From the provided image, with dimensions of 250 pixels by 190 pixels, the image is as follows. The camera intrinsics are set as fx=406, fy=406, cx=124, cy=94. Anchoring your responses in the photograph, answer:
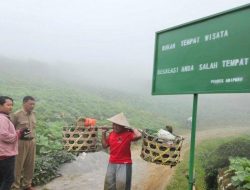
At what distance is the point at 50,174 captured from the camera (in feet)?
30.7

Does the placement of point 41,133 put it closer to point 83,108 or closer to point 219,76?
point 219,76

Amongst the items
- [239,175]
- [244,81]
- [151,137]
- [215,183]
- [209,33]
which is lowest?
[215,183]

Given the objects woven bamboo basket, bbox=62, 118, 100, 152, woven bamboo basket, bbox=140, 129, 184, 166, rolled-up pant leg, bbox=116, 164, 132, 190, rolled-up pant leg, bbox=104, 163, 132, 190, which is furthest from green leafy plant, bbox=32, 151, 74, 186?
woven bamboo basket, bbox=140, 129, 184, 166

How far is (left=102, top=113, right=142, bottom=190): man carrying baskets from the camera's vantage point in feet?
20.2

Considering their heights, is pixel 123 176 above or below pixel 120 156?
below

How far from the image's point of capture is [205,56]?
4.64 metres

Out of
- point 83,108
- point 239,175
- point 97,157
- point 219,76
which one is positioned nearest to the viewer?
point 219,76

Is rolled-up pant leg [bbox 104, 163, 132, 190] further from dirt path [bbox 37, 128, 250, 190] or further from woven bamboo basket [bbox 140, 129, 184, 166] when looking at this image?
dirt path [bbox 37, 128, 250, 190]

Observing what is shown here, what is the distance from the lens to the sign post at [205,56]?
4227mm

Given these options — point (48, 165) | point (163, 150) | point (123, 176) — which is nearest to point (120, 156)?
point (123, 176)

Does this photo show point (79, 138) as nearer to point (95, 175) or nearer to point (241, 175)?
point (241, 175)

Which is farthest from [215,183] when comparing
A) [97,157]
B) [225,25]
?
[225,25]

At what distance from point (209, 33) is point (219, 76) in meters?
0.56

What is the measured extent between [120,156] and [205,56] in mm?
2304
